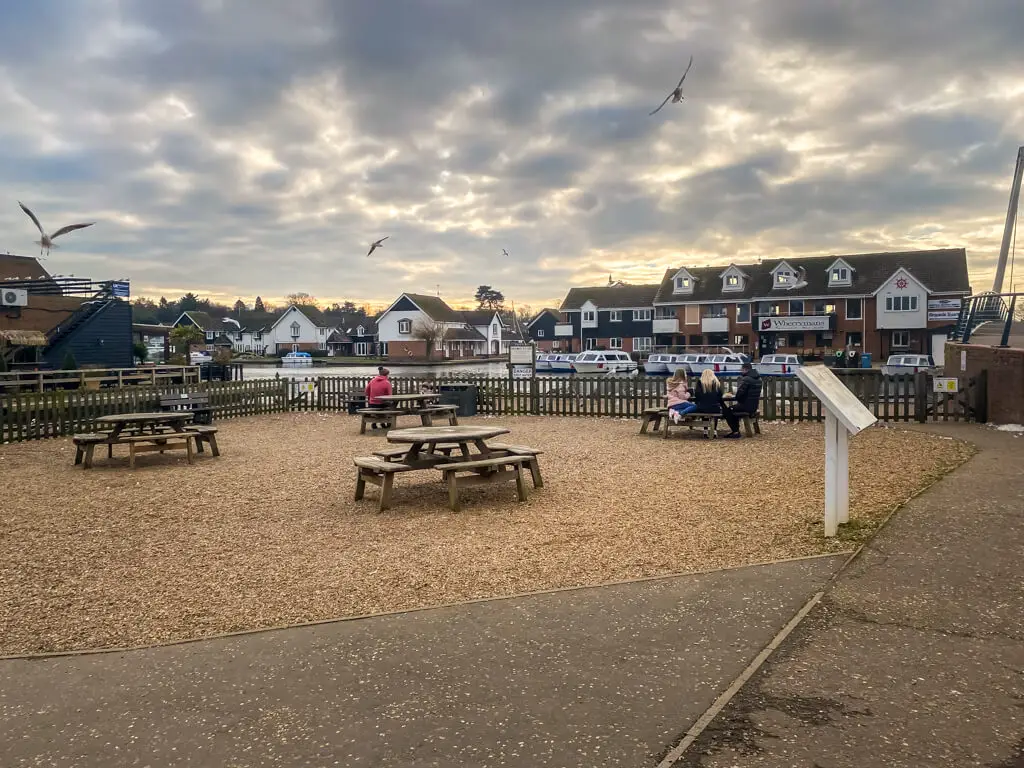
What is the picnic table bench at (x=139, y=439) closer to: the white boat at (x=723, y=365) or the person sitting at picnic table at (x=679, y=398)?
the person sitting at picnic table at (x=679, y=398)

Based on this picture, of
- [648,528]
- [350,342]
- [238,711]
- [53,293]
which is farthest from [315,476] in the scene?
[350,342]

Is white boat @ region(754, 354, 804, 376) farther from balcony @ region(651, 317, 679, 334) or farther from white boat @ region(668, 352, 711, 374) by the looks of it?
balcony @ region(651, 317, 679, 334)

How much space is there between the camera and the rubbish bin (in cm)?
2108

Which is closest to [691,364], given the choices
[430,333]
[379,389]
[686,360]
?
[686,360]

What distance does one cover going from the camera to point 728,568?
6398mm

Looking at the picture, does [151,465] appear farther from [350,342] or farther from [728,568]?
[350,342]

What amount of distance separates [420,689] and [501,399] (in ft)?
57.5

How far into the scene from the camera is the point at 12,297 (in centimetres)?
3384

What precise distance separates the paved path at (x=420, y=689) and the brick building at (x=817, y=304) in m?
58.8

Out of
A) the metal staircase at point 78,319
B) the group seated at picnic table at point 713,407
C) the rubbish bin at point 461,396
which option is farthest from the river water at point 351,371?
the group seated at picnic table at point 713,407

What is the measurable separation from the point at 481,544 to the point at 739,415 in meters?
9.00

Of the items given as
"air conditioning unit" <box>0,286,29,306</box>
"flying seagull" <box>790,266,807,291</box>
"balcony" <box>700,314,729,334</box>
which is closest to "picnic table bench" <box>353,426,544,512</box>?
"air conditioning unit" <box>0,286,29,306</box>

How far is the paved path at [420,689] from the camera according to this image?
3674mm

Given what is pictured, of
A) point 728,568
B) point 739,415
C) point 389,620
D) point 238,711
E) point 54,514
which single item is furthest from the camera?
point 739,415
